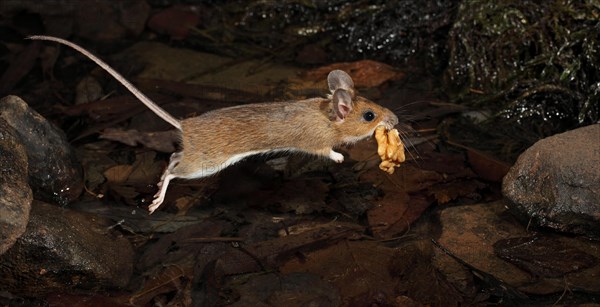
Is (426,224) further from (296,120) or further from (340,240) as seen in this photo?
(296,120)

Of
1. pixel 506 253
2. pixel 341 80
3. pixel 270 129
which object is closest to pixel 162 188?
pixel 270 129

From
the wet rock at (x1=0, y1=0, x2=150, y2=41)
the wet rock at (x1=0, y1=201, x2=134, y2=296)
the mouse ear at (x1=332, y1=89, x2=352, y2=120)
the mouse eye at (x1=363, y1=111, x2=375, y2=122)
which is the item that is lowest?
the wet rock at (x1=0, y1=201, x2=134, y2=296)

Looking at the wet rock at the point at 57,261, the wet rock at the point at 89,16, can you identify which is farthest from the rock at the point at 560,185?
the wet rock at the point at 89,16

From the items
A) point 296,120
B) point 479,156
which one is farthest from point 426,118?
point 296,120

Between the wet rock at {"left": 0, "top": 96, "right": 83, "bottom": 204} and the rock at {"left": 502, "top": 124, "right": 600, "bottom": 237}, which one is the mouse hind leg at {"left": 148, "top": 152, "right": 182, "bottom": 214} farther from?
the rock at {"left": 502, "top": 124, "right": 600, "bottom": 237}

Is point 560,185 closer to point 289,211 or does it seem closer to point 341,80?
point 341,80

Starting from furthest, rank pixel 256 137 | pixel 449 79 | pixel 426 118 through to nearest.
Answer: pixel 449 79 < pixel 426 118 < pixel 256 137

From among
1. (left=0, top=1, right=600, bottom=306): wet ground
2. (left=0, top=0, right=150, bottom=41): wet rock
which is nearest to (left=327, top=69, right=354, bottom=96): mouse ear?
(left=0, top=1, right=600, bottom=306): wet ground
